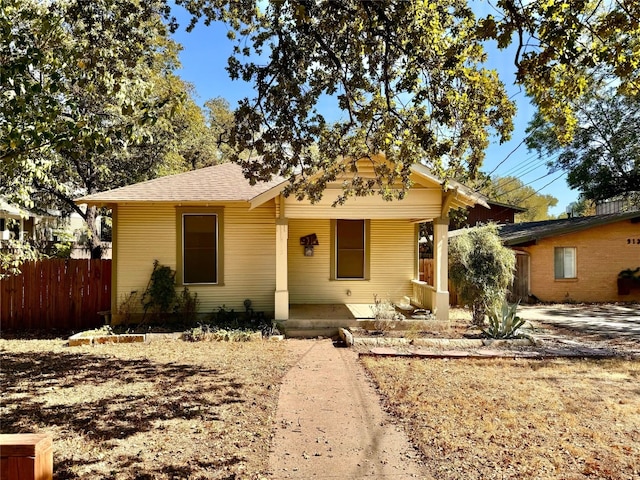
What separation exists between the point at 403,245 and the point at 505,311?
3824 mm

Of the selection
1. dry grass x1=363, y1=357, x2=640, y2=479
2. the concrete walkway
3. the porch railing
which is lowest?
dry grass x1=363, y1=357, x2=640, y2=479

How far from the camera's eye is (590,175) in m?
21.0

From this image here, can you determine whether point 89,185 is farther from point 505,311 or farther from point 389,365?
point 505,311

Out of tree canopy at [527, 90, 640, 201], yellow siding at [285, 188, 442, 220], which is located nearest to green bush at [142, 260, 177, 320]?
yellow siding at [285, 188, 442, 220]

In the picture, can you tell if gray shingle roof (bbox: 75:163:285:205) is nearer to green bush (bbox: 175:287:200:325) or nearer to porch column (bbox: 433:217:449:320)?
green bush (bbox: 175:287:200:325)

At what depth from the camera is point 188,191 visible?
35.1ft

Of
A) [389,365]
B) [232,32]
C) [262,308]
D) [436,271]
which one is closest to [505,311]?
[436,271]

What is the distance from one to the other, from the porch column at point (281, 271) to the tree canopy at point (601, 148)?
609 inches

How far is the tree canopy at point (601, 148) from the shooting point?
19344 millimetres

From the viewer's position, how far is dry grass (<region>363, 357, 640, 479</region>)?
150 inches

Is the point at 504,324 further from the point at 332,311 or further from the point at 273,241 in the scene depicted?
the point at 273,241

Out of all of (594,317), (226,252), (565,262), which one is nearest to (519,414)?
(226,252)

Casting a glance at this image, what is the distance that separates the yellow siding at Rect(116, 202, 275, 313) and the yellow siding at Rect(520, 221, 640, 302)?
10.9 metres

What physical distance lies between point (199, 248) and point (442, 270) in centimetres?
598
